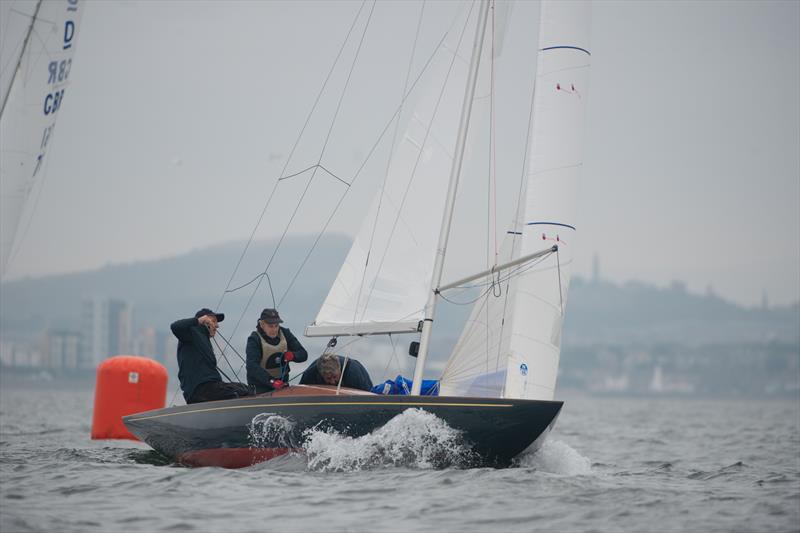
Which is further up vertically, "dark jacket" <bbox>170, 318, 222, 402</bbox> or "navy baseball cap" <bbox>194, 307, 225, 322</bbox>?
"navy baseball cap" <bbox>194, 307, 225, 322</bbox>

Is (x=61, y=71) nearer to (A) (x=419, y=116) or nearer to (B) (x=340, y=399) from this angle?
(A) (x=419, y=116)

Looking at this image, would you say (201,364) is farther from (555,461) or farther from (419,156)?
(555,461)

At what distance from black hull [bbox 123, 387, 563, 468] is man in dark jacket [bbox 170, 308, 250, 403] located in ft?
1.31

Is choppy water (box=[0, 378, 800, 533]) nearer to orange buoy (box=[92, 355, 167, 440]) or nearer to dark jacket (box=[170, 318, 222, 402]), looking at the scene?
dark jacket (box=[170, 318, 222, 402])

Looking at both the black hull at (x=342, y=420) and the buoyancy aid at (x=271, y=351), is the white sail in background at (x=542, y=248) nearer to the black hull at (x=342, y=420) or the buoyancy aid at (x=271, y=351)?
the black hull at (x=342, y=420)

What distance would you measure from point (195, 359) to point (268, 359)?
0.78m

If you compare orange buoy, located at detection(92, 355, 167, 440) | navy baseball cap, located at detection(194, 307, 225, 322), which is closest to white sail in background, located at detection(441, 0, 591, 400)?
navy baseball cap, located at detection(194, 307, 225, 322)

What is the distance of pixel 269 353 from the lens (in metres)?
11.8

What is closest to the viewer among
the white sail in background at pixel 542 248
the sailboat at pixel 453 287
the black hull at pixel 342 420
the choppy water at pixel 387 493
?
the choppy water at pixel 387 493

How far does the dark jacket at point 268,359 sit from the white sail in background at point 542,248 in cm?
174

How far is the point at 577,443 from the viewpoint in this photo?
2136cm

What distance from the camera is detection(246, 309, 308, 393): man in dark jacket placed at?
38.0 ft

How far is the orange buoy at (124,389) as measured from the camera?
15336 mm

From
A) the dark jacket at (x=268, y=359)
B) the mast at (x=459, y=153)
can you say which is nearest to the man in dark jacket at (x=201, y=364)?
the dark jacket at (x=268, y=359)
